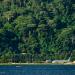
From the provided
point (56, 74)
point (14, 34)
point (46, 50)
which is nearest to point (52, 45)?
point (46, 50)

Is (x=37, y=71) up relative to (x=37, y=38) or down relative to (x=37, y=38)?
up

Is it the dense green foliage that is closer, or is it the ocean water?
the ocean water

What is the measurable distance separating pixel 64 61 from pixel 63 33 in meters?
15.3

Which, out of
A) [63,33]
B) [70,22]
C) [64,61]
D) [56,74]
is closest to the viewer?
[56,74]

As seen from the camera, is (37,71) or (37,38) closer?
(37,71)

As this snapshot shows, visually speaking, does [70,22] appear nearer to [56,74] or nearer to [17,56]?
[17,56]

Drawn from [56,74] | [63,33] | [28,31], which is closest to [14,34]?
[28,31]

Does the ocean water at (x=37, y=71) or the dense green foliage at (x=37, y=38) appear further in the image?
the dense green foliage at (x=37, y=38)

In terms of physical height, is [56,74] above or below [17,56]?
above

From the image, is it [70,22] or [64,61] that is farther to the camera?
[70,22]

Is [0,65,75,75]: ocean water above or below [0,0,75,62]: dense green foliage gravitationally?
above

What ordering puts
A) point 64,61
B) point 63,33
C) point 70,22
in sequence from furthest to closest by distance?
point 70,22 < point 63,33 < point 64,61

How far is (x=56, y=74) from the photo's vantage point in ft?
333

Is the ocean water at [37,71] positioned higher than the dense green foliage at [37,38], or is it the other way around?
the ocean water at [37,71]
